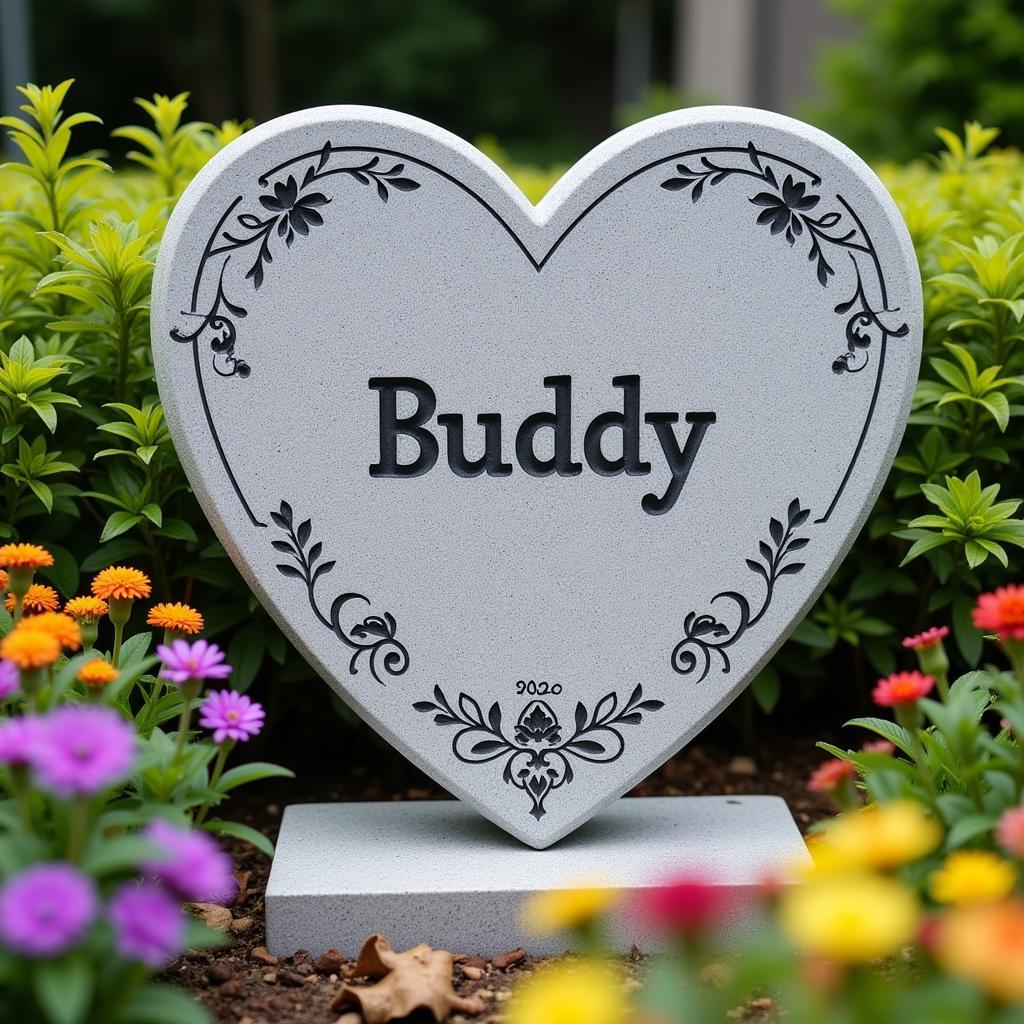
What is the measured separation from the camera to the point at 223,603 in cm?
322

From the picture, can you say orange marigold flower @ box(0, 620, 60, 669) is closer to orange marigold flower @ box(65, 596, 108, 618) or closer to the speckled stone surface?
orange marigold flower @ box(65, 596, 108, 618)

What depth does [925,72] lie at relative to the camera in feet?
26.7

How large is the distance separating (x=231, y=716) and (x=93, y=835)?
1.26 feet

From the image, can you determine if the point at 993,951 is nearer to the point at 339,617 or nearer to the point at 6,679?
the point at 6,679

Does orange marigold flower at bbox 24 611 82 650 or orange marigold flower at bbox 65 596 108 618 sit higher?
orange marigold flower at bbox 24 611 82 650

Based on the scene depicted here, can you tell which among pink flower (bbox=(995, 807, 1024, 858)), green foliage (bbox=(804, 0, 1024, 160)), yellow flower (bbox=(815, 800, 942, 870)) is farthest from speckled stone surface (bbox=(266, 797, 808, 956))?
green foliage (bbox=(804, 0, 1024, 160))

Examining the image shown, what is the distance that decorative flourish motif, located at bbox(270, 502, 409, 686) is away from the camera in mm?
2645

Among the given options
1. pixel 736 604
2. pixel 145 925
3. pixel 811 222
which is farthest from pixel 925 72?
pixel 145 925

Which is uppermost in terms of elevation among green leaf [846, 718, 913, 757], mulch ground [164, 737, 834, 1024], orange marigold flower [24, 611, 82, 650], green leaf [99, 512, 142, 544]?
orange marigold flower [24, 611, 82, 650]

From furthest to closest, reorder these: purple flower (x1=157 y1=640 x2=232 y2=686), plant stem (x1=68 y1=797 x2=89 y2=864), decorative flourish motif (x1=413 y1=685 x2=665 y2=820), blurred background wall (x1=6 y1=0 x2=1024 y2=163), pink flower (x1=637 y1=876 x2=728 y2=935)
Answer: blurred background wall (x1=6 y1=0 x2=1024 y2=163) → decorative flourish motif (x1=413 y1=685 x2=665 y2=820) → purple flower (x1=157 y1=640 x2=232 y2=686) → plant stem (x1=68 y1=797 x2=89 y2=864) → pink flower (x1=637 y1=876 x2=728 y2=935)

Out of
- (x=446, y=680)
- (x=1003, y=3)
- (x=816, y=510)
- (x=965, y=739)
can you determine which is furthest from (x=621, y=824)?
(x=1003, y=3)

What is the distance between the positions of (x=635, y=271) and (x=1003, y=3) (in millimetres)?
6594

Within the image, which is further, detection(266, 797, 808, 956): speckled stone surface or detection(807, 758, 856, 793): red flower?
detection(266, 797, 808, 956): speckled stone surface

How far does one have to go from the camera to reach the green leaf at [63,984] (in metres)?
1.51
